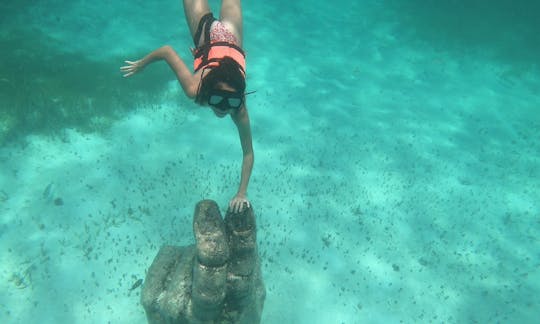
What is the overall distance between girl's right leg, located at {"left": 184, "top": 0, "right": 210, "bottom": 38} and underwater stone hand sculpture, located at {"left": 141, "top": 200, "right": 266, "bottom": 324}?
3.17 metres

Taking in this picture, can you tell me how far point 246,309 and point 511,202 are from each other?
1154 cm

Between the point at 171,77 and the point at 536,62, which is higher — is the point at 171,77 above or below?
above

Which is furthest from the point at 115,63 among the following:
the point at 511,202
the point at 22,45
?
the point at 511,202

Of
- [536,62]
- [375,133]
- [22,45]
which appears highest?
[22,45]

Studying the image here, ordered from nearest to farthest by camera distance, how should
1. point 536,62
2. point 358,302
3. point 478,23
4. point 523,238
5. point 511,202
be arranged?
point 358,302 → point 523,238 → point 511,202 → point 536,62 → point 478,23

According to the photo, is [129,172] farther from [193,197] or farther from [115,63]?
[115,63]

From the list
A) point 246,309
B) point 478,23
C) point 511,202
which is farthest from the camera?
point 478,23

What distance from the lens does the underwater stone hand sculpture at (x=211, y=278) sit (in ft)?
14.7

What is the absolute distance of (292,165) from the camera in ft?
36.1

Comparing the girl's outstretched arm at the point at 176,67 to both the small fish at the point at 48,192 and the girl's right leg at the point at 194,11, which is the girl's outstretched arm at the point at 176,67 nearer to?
the girl's right leg at the point at 194,11

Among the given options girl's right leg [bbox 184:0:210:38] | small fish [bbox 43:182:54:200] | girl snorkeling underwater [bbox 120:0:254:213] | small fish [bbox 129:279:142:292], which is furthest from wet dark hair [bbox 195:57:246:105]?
small fish [bbox 43:182:54:200]

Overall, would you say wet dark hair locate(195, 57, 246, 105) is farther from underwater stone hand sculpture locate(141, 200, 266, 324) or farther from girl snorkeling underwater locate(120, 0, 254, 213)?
underwater stone hand sculpture locate(141, 200, 266, 324)

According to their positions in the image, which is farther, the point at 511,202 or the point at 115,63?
the point at 115,63

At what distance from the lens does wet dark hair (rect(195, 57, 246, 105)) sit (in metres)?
3.92
